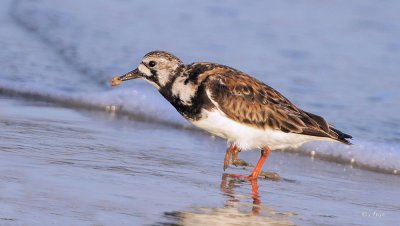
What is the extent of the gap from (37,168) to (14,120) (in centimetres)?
165

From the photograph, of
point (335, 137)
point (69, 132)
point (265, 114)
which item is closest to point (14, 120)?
point (69, 132)

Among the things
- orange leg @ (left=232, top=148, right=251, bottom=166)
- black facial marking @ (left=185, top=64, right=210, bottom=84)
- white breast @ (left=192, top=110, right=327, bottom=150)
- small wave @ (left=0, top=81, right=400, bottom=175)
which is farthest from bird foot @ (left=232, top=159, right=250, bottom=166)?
small wave @ (left=0, top=81, right=400, bottom=175)

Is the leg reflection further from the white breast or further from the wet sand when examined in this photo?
the white breast

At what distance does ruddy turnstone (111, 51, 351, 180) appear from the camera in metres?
6.65

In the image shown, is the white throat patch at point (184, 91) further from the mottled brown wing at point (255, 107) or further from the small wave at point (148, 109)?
the small wave at point (148, 109)

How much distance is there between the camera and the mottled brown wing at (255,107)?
671 centimetres

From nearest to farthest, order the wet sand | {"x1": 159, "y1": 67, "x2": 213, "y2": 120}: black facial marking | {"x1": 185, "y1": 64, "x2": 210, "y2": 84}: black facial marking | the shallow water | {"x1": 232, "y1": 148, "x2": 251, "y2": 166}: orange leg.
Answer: the wet sand < the shallow water < {"x1": 159, "y1": 67, "x2": 213, "y2": 120}: black facial marking < {"x1": 185, "y1": 64, "x2": 210, "y2": 84}: black facial marking < {"x1": 232, "y1": 148, "x2": 251, "y2": 166}: orange leg

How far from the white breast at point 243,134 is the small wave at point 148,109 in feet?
2.71

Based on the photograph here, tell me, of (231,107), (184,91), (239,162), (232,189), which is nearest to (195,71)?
(184,91)

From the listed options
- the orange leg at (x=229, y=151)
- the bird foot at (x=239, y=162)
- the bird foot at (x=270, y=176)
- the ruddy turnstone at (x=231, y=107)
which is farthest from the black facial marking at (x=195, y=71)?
the bird foot at (x=270, y=176)

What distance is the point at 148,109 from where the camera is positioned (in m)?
8.72

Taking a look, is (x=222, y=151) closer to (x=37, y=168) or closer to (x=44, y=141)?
(x=44, y=141)

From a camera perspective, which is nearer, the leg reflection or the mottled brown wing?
the leg reflection

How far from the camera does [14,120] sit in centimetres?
753
